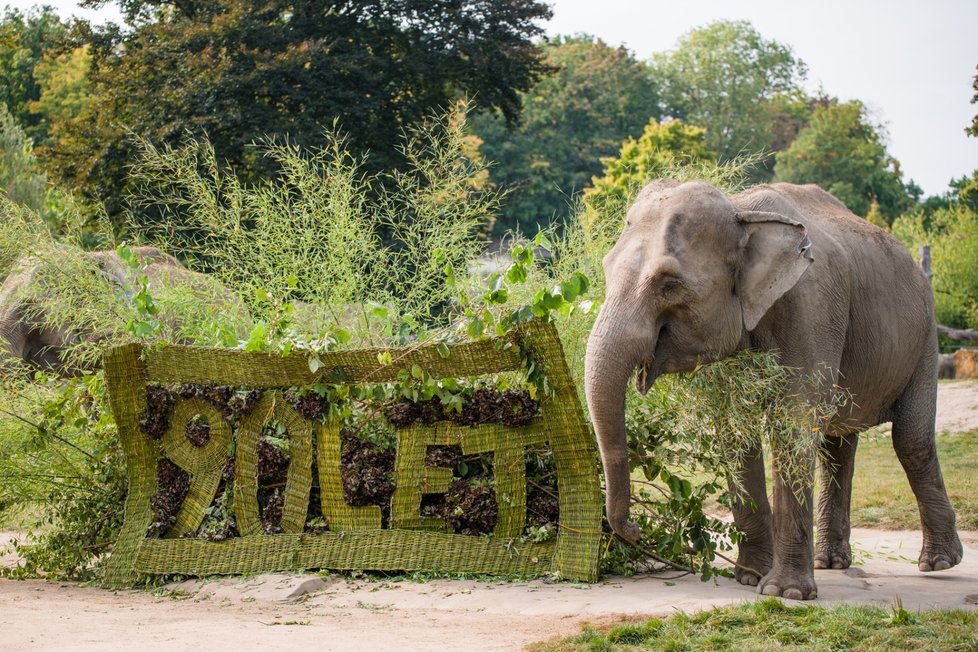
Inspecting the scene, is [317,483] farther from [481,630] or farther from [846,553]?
[846,553]

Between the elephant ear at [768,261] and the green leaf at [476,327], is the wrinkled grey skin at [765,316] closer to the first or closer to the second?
the elephant ear at [768,261]

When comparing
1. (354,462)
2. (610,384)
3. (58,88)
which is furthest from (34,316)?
(58,88)

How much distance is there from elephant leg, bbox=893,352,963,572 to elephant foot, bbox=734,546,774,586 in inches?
61.0

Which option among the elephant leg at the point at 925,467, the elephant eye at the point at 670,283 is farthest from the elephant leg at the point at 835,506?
the elephant eye at the point at 670,283

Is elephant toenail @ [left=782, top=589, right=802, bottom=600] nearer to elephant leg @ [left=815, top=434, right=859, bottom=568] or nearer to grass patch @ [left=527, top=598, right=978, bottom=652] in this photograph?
grass patch @ [left=527, top=598, right=978, bottom=652]

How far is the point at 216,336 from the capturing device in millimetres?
7645

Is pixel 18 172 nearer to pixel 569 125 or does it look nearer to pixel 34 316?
pixel 34 316

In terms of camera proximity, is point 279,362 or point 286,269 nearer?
point 279,362

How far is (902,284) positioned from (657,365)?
8.43 ft

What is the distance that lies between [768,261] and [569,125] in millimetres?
55297

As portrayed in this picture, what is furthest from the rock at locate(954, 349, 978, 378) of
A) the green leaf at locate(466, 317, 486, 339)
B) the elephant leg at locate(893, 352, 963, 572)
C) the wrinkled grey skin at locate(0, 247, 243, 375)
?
the green leaf at locate(466, 317, 486, 339)

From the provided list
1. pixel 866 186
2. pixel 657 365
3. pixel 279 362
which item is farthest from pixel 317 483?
pixel 866 186

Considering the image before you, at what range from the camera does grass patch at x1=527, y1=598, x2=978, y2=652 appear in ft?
16.5

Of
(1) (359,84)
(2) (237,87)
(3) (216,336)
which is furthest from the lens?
(1) (359,84)
